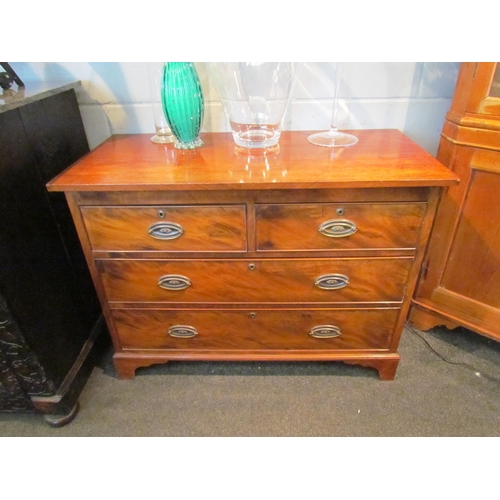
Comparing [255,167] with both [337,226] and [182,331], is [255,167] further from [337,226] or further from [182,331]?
[182,331]

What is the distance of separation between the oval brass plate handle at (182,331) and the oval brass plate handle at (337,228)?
590mm

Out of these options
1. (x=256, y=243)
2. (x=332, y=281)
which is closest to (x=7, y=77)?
(x=256, y=243)

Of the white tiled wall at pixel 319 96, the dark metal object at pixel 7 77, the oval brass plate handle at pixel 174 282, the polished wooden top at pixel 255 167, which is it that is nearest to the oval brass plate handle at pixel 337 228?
the polished wooden top at pixel 255 167

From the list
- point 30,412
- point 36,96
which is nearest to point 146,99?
point 36,96

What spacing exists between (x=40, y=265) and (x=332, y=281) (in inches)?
36.7

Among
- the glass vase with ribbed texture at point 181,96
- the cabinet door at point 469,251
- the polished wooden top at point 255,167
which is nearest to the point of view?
the polished wooden top at point 255,167

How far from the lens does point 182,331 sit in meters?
1.23

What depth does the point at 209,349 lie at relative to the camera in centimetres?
128

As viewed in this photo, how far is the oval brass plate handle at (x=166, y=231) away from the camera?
1003 millimetres

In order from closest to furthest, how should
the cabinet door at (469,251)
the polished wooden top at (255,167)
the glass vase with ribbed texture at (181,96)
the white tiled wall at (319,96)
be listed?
the polished wooden top at (255,167) < the glass vase with ribbed texture at (181,96) < the cabinet door at (469,251) < the white tiled wall at (319,96)

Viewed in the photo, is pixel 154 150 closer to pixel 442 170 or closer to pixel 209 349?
pixel 209 349

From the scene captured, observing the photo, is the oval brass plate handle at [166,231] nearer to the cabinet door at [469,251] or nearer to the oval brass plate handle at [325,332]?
the oval brass plate handle at [325,332]

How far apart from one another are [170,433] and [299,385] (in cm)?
50

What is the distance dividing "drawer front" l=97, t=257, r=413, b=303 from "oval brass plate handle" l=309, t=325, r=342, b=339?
12cm
